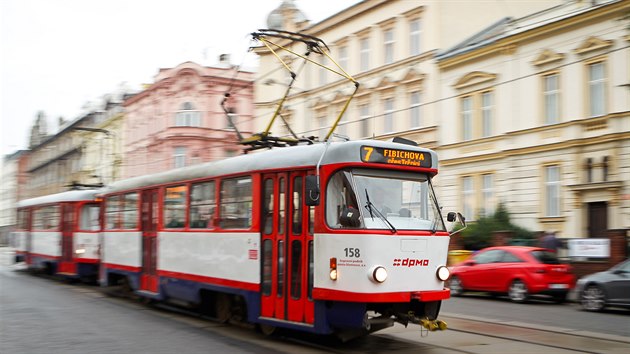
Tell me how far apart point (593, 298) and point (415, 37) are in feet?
64.4

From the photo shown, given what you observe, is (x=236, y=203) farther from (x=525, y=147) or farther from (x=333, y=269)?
(x=525, y=147)

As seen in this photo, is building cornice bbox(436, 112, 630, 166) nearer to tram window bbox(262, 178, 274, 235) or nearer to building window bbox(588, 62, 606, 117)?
Answer: building window bbox(588, 62, 606, 117)

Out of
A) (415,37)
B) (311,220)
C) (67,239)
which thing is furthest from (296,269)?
(415,37)

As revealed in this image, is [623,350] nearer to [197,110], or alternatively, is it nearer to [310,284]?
[310,284]

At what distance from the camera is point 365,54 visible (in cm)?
3703

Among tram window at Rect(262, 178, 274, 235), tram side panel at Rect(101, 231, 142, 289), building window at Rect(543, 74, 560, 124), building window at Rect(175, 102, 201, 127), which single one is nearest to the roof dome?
building window at Rect(175, 102, 201, 127)

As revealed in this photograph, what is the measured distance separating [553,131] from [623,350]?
18.0m

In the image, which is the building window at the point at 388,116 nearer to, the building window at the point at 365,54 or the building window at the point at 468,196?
the building window at the point at 365,54

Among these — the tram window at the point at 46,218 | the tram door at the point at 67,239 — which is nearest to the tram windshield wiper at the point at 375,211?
the tram door at the point at 67,239

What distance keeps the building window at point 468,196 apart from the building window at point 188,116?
2476 centimetres

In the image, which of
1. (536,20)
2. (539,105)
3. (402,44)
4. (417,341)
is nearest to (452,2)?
(402,44)

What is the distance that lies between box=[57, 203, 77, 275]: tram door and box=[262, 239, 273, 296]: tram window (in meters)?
13.6

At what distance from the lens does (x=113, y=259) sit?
18.1 metres

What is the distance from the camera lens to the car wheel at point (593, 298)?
16.3 meters
